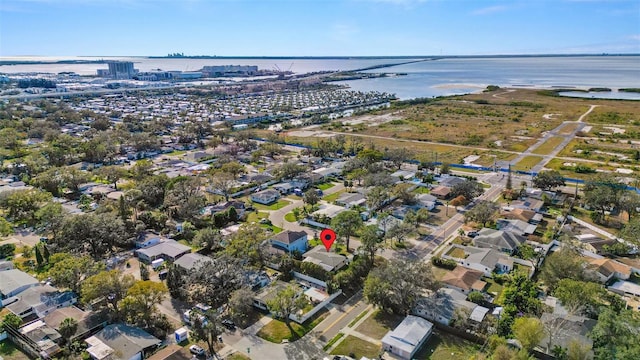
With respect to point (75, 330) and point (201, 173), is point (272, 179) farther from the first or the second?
point (75, 330)

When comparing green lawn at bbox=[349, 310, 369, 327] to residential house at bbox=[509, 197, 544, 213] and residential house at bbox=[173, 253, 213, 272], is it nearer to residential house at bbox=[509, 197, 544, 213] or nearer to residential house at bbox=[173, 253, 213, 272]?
residential house at bbox=[173, 253, 213, 272]

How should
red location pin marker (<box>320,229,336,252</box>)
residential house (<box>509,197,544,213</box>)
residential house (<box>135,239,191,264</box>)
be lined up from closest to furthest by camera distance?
residential house (<box>135,239,191,264</box>), red location pin marker (<box>320,229,336,252</box>), residential house (<box>509,197,544,213</box>)

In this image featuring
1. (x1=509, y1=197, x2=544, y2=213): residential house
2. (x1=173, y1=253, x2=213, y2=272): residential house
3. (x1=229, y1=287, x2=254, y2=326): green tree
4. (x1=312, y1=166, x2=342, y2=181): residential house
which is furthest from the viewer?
(x1=312, y1=166, x2=342, y2=181): residential house

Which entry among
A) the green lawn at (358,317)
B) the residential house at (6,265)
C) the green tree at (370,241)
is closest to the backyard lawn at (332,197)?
the green tree at (370,241)

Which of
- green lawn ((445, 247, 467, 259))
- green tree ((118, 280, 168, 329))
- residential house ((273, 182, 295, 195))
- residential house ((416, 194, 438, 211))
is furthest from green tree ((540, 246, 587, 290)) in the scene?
residential house ((273, 182, 295, 195))

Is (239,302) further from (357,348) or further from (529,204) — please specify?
(529,204)

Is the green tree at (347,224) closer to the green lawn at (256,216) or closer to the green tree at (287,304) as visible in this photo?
the green tree at (287,304)
